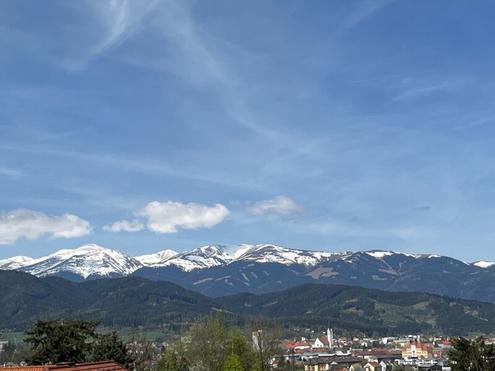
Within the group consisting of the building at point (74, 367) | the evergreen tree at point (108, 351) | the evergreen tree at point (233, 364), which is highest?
the evergreen tree at point (108, 351)

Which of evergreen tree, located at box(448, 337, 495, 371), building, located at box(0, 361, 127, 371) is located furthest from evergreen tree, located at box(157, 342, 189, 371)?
building, located at box(0, 361, 127, 371)

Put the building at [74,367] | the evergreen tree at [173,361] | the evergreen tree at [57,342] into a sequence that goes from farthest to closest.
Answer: the evergreen tree at [173,361] < the evergreen tree at [57,342] < the building at [74,367]

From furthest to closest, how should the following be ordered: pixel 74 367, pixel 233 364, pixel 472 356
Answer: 1. pixel 233 364
2. pixel 472 356
3. pixel 74 367

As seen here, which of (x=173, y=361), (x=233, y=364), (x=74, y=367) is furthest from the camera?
(x=173, y=361)

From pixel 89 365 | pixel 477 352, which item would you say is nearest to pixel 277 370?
pixel 477 352

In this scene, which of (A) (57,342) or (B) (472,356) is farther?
(A) (57,342)

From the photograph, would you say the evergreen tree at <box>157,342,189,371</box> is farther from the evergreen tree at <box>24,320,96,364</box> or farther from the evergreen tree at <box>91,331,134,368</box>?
the evergreen tree at <box>24,320,96,364</box>

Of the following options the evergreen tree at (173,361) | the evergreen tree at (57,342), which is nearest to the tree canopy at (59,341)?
the evergreen tree at (57,342)

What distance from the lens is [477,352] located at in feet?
190

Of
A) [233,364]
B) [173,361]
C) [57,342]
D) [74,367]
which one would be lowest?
[74,367]

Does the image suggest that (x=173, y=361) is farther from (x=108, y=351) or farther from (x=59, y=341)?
(x=59, y=341)

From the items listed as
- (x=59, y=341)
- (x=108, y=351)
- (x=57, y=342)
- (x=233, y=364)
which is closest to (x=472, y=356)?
(x=233, y=364)

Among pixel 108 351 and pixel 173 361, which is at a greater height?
pixel 108 351

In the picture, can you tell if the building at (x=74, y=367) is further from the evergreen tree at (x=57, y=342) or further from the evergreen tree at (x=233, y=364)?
the evergreen tree at (x=233, y=364)
